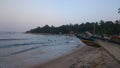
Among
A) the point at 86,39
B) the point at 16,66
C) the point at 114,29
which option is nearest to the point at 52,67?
the point at 16,66

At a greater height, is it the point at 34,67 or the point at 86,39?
the point at 86,39

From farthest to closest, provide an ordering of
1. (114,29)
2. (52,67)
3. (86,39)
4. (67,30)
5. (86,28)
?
(67,30), (86,28), (114,29), (86,39), (52,67)

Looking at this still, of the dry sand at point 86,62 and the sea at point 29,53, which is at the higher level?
the dry sand at point 86,62

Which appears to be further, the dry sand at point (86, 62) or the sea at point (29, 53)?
the sea at point (29, 53)

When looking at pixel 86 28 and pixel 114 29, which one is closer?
pixel 114 29

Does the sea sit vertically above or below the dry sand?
below

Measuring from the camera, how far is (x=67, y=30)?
→ 433 ft

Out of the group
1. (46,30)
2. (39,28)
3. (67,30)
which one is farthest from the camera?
(39,28)

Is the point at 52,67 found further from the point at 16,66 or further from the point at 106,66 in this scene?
the point at 106,66

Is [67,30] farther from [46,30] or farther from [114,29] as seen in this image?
[114,29]

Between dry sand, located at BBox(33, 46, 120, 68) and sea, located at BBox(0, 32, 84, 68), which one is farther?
sea, located at BBox(0, 32, 84, 68)

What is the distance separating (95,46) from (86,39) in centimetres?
152

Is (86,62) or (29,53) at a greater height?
(86,62)

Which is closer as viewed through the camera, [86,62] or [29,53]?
[86,62]
